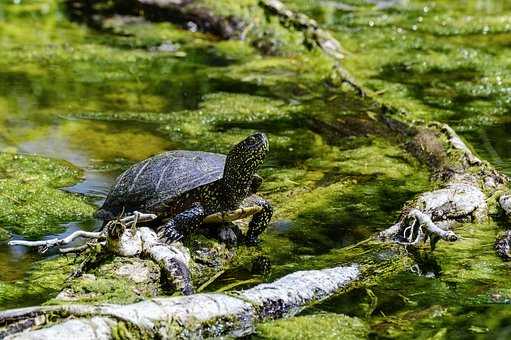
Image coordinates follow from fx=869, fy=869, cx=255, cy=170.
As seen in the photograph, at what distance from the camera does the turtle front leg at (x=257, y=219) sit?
480 cm

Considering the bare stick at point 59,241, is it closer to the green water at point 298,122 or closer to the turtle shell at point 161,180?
the green water at point 298,122

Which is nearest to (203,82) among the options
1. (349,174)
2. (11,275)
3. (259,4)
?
(259,4)

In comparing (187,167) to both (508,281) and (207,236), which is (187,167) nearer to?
(207,236)

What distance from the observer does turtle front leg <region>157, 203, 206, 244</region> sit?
443 centimetres

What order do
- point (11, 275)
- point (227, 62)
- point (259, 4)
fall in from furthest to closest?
point (259, 4)
point (227, 62)
point (11, 275)

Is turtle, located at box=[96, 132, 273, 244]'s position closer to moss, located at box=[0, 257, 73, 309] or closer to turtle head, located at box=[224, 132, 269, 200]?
turtle head, located at box=[224, 132, 269, 200]

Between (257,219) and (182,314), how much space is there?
4.76 ft

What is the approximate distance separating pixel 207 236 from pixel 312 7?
329 inches

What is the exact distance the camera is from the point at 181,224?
4477mm

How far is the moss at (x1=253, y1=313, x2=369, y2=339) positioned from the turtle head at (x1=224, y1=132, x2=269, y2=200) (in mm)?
1098

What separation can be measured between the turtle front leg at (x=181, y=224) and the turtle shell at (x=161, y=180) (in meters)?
0.18

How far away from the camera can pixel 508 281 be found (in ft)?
13.7

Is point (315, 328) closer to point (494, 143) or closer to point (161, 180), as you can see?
point (161, 180)

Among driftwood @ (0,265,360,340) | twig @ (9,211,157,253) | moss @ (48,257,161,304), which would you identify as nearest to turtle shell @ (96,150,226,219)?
twig @ (9,211,157,253)
